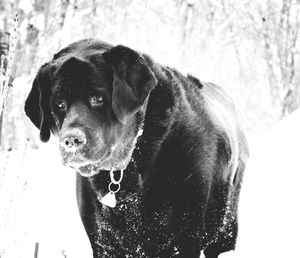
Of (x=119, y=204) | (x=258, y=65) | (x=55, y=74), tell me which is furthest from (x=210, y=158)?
(x=258, y=65)

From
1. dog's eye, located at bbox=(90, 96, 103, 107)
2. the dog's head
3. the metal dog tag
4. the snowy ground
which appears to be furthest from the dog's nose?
the snowy ground

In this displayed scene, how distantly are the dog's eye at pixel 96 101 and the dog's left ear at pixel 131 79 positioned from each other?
0.08 meters

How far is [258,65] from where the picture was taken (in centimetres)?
1955

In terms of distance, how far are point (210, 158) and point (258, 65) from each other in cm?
1711

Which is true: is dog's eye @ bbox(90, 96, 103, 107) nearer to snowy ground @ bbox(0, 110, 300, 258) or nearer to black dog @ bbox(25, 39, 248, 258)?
black dog @ bbox(25, 39, 248, 258)

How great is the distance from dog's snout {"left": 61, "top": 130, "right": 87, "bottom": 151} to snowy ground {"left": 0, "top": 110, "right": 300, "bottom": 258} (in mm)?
1133

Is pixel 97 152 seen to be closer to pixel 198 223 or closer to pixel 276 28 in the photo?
pixel 198 223

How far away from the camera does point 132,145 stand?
2990mm

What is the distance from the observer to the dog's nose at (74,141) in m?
2.62

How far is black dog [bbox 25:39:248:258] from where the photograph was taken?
2799 millimetres

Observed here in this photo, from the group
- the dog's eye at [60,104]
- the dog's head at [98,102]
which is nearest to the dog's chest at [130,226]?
the dog's head at [98,102]

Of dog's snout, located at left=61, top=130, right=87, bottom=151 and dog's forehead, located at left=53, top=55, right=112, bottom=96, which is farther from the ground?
dog's forehead, located at left=53, top=55, right=112, bottom=96

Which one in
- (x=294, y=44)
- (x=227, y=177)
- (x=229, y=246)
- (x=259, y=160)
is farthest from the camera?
(x=294, y=44)

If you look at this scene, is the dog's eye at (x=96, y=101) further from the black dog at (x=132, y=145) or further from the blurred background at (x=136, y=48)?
the blurred background at (x=136, y=48)
